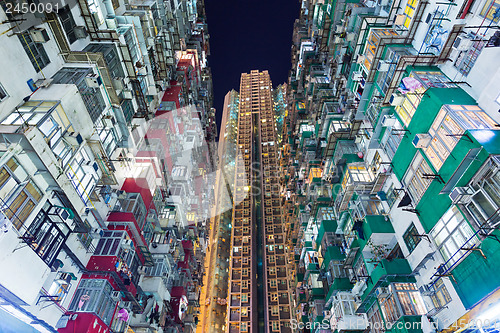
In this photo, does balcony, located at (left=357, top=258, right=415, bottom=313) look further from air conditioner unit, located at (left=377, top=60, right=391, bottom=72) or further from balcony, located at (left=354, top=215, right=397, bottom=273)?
air conditioner unit, located at (left=377, top=60, right=391, bottom=72)

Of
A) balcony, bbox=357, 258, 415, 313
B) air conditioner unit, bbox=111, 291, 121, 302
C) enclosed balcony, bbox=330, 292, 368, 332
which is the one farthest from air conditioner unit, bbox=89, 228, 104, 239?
balcony, bbox=357, 258, 415, 313

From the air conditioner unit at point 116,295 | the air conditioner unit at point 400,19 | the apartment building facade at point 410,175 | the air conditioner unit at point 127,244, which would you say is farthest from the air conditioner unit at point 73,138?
the air conditioner unit at point 400,19

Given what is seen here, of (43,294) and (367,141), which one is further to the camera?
(367,141)

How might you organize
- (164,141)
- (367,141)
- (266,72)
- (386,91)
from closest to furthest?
(386,91) < (367,141) < (164,141) < (266,72)

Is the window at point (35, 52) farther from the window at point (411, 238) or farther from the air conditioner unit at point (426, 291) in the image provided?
the air conditioner unit at point (426, 291)

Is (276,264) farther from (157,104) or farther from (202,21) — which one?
(202,21)

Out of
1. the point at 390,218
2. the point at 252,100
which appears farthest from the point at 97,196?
the point at 252,100

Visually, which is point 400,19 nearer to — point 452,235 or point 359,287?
point 452,235

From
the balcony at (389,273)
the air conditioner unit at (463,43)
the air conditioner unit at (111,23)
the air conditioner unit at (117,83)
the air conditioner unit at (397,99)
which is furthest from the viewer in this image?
the air conditioner unit at (111,23)
